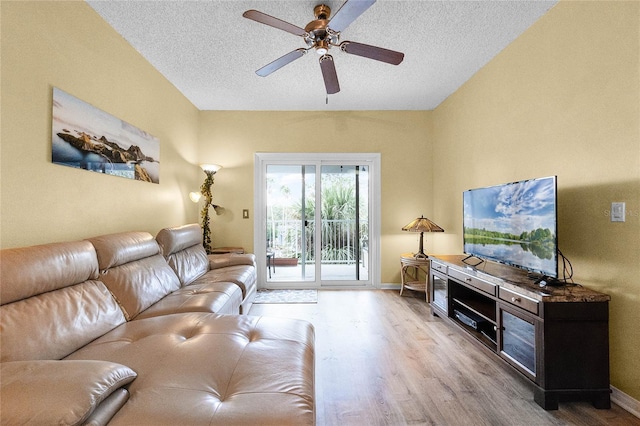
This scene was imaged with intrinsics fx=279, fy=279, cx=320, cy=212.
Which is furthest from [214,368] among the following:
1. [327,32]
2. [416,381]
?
[327,32]

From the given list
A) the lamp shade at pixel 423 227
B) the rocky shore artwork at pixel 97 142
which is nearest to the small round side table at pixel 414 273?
the lamp shade at pixel 423 227

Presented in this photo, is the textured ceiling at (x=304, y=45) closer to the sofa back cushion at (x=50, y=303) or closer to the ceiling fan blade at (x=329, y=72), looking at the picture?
the ceiling fan blade at (x=329, y=72)

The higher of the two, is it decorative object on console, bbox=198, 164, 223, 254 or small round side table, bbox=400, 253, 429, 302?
decorative object on console, bbox=198, 164, 223, 254

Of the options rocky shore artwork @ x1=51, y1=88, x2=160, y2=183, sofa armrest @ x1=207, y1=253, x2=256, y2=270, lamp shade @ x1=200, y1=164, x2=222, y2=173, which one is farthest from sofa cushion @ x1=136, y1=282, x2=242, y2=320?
lamp shade @ x1=200, y1=164, x2=222, y2=173

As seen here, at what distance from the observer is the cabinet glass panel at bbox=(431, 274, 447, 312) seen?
2.83 meters

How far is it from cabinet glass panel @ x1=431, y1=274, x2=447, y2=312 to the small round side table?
A: 1.44ft

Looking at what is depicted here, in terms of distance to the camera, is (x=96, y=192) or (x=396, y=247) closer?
(x=96, y=192)

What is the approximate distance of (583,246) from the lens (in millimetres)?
1891

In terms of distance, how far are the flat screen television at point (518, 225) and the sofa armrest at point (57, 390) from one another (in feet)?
7.72

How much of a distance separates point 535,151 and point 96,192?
11.7ft

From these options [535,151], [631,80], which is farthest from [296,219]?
[631,80]

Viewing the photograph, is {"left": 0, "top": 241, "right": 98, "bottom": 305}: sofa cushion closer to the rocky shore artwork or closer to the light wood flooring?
the rocky shore artwork

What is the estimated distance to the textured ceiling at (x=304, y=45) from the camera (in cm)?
212

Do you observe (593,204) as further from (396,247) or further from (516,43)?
(396,247)
